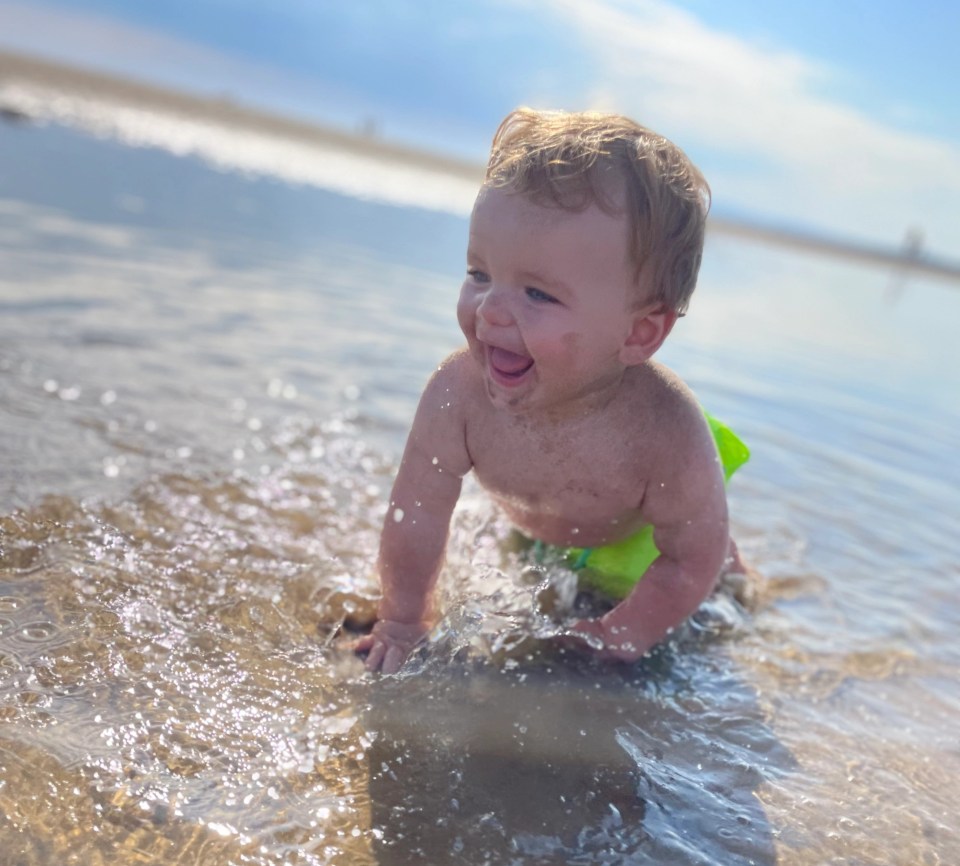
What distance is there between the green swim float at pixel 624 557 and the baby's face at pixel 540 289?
2.29 feet

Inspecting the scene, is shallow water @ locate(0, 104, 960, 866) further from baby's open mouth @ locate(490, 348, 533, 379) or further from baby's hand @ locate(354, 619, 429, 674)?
baby's open mouth @ locate(490, 348, 533, 379)

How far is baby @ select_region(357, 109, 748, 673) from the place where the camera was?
6.45ft

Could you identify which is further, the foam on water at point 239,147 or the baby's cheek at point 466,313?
the foam on water at point 239,147

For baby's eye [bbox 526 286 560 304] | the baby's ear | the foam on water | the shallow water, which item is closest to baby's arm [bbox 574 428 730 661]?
the shallow water

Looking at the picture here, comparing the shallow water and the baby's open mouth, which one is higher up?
the baby's open mouth

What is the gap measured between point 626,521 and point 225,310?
10.7 feet

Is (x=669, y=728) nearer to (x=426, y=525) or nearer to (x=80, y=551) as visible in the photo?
(x=426, y=525)

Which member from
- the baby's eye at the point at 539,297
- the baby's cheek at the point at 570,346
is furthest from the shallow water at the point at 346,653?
the baby's eye at the point at 539,297

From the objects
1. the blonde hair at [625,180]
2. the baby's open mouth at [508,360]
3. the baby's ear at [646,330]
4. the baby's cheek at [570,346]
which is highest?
the blonde hair at [625,180]

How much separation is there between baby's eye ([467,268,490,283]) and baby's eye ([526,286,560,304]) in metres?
0.10

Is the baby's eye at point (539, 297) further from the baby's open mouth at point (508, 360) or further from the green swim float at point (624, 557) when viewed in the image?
the green swim float at point (624, 557)

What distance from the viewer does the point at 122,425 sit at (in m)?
3.19

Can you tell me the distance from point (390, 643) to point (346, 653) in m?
0.10

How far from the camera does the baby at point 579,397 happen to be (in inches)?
77.4
